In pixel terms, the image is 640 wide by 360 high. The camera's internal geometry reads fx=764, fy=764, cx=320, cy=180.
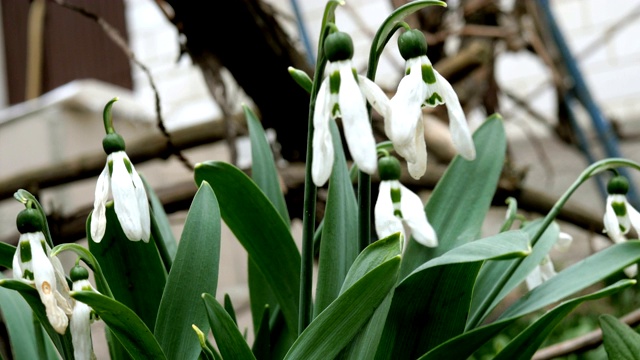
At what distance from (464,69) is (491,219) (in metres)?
1.40

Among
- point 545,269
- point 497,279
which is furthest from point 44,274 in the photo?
point 545,269

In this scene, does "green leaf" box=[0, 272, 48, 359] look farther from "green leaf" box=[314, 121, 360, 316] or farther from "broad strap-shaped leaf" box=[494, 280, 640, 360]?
"broad strap-shaped leaf" box=[494, 280, 640, 360]

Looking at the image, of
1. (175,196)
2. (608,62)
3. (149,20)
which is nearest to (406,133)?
(175,196)

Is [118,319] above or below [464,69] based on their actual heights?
above

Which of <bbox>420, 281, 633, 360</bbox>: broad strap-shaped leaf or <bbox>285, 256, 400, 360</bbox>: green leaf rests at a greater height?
<bbox>285, 256, 400, 360</bbox>: green leaf

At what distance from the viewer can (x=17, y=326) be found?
737mm

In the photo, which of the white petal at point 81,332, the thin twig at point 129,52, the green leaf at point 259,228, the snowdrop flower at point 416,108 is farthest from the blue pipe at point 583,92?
the white petal at point 81,332

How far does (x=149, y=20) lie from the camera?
12.5ft

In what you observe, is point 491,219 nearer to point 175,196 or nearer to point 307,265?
point 175,196

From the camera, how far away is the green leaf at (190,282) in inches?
25.5

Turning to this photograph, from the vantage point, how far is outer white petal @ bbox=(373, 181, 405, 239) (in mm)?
605

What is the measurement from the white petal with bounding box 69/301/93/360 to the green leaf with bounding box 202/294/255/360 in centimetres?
9

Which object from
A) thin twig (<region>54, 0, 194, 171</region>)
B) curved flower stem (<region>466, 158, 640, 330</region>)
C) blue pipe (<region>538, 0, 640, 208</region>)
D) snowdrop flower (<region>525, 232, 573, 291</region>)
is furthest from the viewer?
blue pipe (<region>538, 0, 640, 208</region>)

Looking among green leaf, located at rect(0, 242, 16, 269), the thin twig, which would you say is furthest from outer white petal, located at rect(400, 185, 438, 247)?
the thin twig
